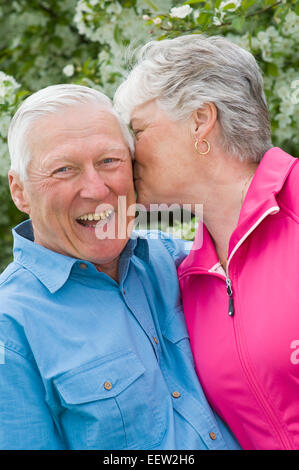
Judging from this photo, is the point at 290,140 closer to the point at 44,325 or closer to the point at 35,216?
the point at 35,216

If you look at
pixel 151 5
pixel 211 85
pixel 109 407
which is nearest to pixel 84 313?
pixel 109 407

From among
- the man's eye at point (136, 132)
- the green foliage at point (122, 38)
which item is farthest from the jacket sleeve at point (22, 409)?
the green foliage at point (122, 38)

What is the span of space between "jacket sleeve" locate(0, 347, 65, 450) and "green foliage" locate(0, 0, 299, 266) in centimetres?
131

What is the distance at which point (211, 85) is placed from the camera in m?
2.32

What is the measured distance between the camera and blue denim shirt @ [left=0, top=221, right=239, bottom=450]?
198 centimetres

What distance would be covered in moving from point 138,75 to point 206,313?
930 mm

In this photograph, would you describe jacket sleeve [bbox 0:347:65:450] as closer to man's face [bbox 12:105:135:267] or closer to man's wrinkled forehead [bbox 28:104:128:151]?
man's face [bbox 12:105:135:267]

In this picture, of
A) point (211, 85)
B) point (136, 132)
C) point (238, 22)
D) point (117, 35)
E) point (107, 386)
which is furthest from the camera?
point (117, 35)

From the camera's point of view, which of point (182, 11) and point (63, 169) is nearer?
point (63, 169)

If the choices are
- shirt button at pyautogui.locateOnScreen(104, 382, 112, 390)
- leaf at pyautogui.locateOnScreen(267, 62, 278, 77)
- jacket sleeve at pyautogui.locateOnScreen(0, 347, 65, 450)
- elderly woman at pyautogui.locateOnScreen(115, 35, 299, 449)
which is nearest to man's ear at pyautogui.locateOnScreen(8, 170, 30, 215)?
elderly woman at pyautogui.locateOnScreen(115, 35, 299, 449)

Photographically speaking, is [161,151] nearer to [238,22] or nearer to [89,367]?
[89,367]

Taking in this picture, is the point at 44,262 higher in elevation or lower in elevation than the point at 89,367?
higher

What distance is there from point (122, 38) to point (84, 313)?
211 cm

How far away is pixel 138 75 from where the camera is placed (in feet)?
7.95
